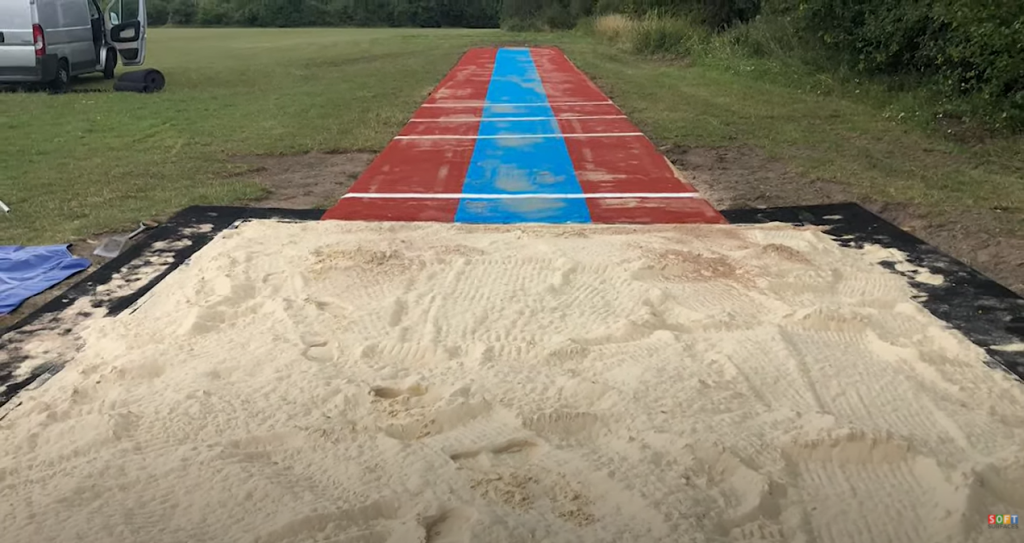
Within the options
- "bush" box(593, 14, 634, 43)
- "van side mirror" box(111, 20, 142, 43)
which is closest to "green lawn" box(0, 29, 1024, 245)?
"van side mirror" box(111, 20, 142, 43)

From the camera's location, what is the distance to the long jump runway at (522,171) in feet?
21.6

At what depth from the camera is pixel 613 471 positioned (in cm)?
298

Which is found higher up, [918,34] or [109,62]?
[918,34]

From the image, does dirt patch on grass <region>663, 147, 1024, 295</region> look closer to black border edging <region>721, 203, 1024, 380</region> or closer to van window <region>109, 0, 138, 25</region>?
black border edging <region>721, 203, 1024, 380</region>

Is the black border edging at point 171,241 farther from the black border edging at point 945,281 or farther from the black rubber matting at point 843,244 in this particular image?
the black border edging at point 945,281

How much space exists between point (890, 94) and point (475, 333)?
10.0 m

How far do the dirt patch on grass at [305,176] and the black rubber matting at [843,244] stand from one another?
43 centimetres

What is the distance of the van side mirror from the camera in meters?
15.7

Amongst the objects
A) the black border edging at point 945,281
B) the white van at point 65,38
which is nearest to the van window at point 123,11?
the white van at point 65,38

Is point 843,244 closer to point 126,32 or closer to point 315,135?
point 315,135

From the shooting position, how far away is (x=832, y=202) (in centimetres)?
681

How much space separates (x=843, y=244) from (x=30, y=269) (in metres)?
5.31

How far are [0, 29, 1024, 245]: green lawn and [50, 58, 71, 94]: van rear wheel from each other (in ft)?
2.56

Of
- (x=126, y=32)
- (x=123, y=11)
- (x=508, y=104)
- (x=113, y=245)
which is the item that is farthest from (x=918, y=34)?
(x=123, y=11)
